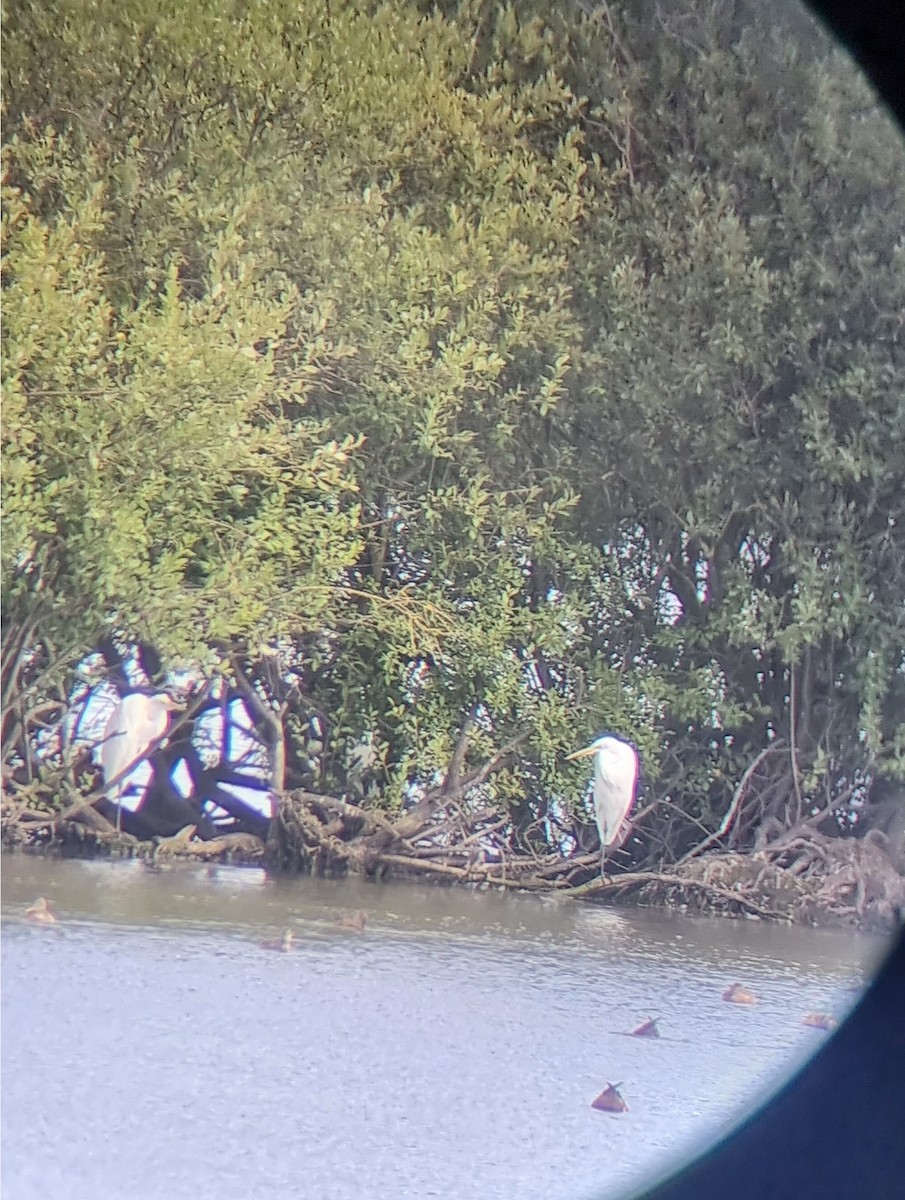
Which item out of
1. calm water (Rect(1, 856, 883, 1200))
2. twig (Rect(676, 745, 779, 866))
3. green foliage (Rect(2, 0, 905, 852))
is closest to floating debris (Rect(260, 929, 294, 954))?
calm water (Rect(1, 856, 883, 1200))

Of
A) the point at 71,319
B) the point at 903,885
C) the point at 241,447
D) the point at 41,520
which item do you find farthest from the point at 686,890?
the point at 71,319

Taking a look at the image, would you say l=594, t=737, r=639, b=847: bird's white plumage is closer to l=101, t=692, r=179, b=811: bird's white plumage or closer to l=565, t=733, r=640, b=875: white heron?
l=565, t=733, r=640, b=875: white heron

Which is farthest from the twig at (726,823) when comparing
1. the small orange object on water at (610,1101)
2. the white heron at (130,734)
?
the white heron at (130,734)

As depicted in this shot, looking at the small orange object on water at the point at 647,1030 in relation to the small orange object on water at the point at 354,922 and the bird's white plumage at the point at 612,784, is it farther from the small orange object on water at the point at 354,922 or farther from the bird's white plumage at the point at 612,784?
the small orange object on water at the point at 354,922

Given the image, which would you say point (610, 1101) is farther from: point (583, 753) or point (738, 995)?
point (583, 753)

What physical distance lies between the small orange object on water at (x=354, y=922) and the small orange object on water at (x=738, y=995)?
1.41 feet

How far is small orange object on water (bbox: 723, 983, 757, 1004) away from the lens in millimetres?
1590

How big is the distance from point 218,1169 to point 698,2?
144 cm

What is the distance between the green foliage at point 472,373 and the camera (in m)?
1.50

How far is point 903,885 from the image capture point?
5.68 ft

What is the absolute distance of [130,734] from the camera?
4.91ft

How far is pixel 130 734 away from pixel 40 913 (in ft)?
0.68

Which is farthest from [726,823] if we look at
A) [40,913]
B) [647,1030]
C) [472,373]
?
[40,913]

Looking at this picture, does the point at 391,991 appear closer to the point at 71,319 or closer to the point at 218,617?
the point at 218,617
